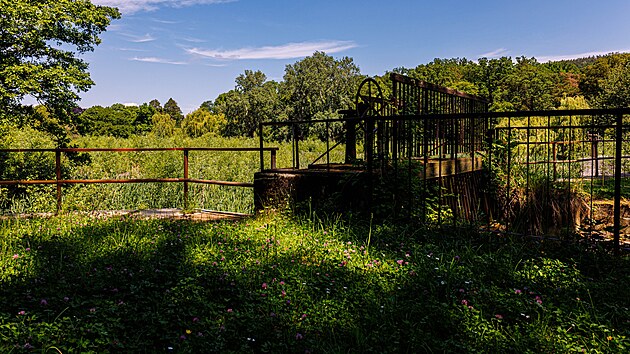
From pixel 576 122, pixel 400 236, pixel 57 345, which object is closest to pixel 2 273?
pixel 57 345

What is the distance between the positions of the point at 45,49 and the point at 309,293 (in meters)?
9.32

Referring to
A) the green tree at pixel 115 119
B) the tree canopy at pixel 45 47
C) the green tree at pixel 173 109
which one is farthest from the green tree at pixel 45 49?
Result: the green tree at pixel 173 109

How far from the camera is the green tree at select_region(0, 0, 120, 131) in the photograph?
9.09 metres

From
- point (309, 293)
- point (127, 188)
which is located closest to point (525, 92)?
point (127, 188)

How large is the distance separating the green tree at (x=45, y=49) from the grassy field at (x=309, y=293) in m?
5.02

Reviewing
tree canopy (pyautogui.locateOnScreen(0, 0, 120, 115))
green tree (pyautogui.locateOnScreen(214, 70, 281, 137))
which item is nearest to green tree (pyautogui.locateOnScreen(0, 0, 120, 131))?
tree canopy (pyautogui.locateOnScreen(0, 0, 120, 115))

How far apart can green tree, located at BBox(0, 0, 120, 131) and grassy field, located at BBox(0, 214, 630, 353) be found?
5.02 m

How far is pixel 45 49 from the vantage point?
32.8 feet

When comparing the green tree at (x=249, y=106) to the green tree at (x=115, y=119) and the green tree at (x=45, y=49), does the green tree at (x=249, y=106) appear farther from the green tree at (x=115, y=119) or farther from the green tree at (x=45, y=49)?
the green tree at (x=45, y=49)

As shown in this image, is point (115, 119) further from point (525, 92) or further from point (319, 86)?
point (525, 92)

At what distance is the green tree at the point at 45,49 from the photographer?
29.8ft

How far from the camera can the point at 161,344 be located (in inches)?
115

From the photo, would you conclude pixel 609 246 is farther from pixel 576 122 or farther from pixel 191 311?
pixel 576 122

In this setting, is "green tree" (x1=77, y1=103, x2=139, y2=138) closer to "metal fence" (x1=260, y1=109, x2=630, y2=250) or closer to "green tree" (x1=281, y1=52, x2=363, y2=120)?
"green tree" (x1=281, y1=52, x2=363, y2=120)
